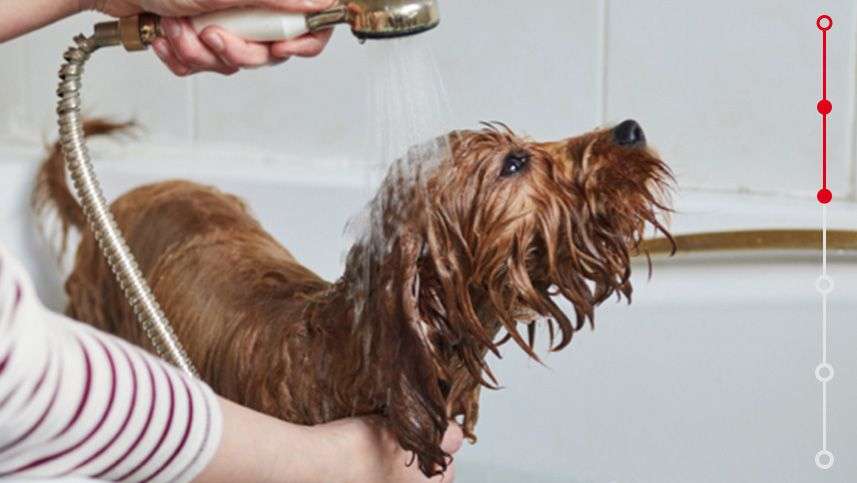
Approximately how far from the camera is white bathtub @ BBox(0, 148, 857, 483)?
4.99 feet

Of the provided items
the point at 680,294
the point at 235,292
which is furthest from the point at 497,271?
the point at 680,294

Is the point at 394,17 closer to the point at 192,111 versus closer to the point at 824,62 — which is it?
the point at 824,62

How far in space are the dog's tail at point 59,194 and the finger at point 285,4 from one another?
90 centimetres

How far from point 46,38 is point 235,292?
46.9 inches

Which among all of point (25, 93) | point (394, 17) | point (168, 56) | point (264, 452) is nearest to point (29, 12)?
point (168, 56)

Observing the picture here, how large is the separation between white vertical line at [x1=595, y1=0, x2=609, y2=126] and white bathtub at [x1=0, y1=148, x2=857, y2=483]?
19 centimetres

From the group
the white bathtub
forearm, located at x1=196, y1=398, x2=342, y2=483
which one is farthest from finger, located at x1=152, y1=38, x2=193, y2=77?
the white bathtub

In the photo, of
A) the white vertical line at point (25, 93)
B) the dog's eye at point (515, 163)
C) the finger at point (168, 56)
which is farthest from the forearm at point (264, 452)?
the white vertical line at point (25, 93)

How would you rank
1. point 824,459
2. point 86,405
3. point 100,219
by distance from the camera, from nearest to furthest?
point 86,405
point 100,219
point 824,459

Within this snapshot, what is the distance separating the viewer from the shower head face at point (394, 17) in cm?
99

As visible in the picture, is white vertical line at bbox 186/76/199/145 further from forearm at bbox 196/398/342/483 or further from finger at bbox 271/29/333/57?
forearm at bbox 196/398/342/483

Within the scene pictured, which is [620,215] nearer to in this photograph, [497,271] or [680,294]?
[497,271]

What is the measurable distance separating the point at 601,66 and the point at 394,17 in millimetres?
828

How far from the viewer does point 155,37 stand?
117 cm
